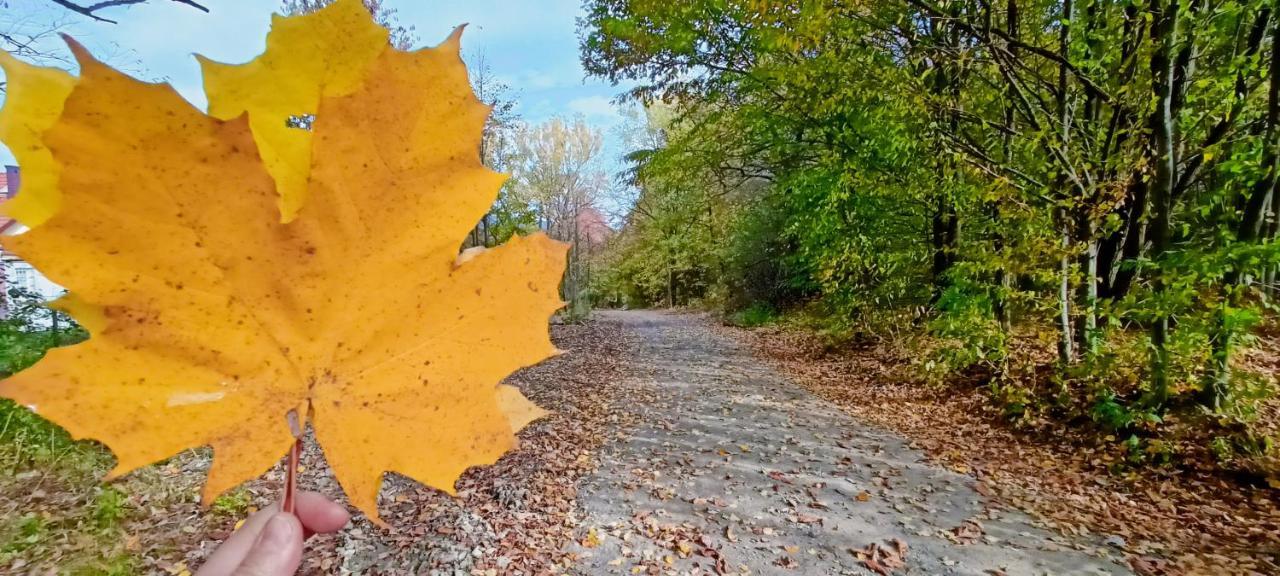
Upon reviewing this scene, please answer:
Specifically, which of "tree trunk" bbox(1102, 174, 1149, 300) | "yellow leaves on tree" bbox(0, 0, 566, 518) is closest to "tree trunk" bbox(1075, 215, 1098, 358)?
"tree trunk" bbox(1102, 174, 1149, 300)

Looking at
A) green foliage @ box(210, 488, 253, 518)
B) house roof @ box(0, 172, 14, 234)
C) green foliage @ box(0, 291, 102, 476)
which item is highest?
house roof @ box(0, 172, 14, 234)

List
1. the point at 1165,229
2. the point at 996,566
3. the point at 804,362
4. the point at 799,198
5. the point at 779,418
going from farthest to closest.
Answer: the point at 804,362 < the point at 799,198 < the point at 779,418 < the point at 1165,229 < the point at 996,566

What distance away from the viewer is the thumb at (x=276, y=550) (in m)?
0.61

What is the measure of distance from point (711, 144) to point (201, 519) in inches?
346

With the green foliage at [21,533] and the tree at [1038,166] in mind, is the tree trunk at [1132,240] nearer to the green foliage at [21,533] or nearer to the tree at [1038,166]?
the tree at [1038,166]

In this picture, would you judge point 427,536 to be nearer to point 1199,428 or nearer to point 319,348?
point 319,348

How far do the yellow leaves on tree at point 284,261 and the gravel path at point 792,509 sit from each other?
315cm

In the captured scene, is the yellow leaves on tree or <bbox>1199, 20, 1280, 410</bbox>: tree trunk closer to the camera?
the yellow leaves on tree

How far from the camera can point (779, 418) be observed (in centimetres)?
616

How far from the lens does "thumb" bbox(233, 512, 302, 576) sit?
2.01 ft

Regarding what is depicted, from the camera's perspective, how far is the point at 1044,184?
5227 mm

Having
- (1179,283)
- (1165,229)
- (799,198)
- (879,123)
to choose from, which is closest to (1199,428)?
(1179,283)

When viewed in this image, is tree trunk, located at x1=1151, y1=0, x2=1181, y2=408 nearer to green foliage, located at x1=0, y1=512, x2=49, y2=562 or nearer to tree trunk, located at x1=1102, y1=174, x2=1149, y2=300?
Answer: tree trunk, located at x1=1102, y1=174, x2=1149, y2=300

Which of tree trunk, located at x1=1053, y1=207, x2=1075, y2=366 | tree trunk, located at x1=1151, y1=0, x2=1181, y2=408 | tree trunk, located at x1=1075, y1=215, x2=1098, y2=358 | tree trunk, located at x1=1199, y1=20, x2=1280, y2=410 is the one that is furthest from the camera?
tree trunk, located at x1=1053, y1=207, x2=1075, y2=366
